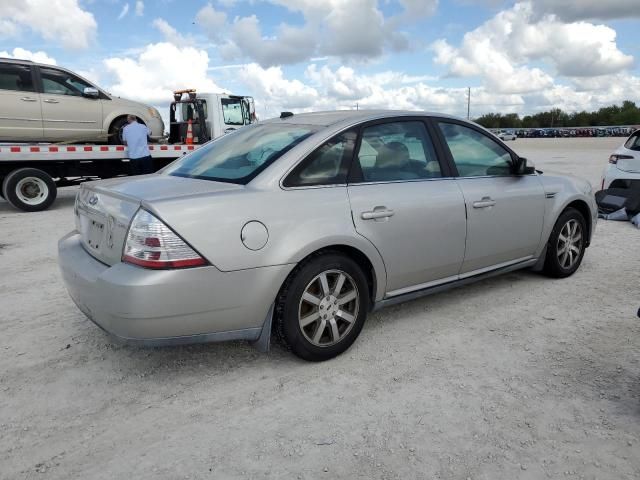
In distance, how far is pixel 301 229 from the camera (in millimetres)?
3074

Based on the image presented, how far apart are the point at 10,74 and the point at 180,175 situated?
24.3ft

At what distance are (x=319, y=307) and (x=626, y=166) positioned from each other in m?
6.94

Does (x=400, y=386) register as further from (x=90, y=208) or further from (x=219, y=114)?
(x=219, y=114)

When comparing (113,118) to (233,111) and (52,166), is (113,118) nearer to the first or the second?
(52,166)

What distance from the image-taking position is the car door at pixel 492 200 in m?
4.05

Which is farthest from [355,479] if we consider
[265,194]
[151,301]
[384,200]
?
[384,200]

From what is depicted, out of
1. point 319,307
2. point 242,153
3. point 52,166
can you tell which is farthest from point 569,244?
point 52,166

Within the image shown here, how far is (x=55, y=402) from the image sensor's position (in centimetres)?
291

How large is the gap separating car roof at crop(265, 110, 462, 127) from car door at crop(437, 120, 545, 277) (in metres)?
0.28

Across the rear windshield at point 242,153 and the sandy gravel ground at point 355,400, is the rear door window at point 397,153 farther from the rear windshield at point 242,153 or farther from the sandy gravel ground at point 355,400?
the sandy gravel ground at point 355,400

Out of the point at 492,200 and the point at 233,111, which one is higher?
the point at 233,111

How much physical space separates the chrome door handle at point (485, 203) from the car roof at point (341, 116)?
0.70 meters

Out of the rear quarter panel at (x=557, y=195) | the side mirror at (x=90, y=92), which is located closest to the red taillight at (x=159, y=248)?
the rear quarter panel at (x=557, y=195)

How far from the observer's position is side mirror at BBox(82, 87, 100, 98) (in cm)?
992
